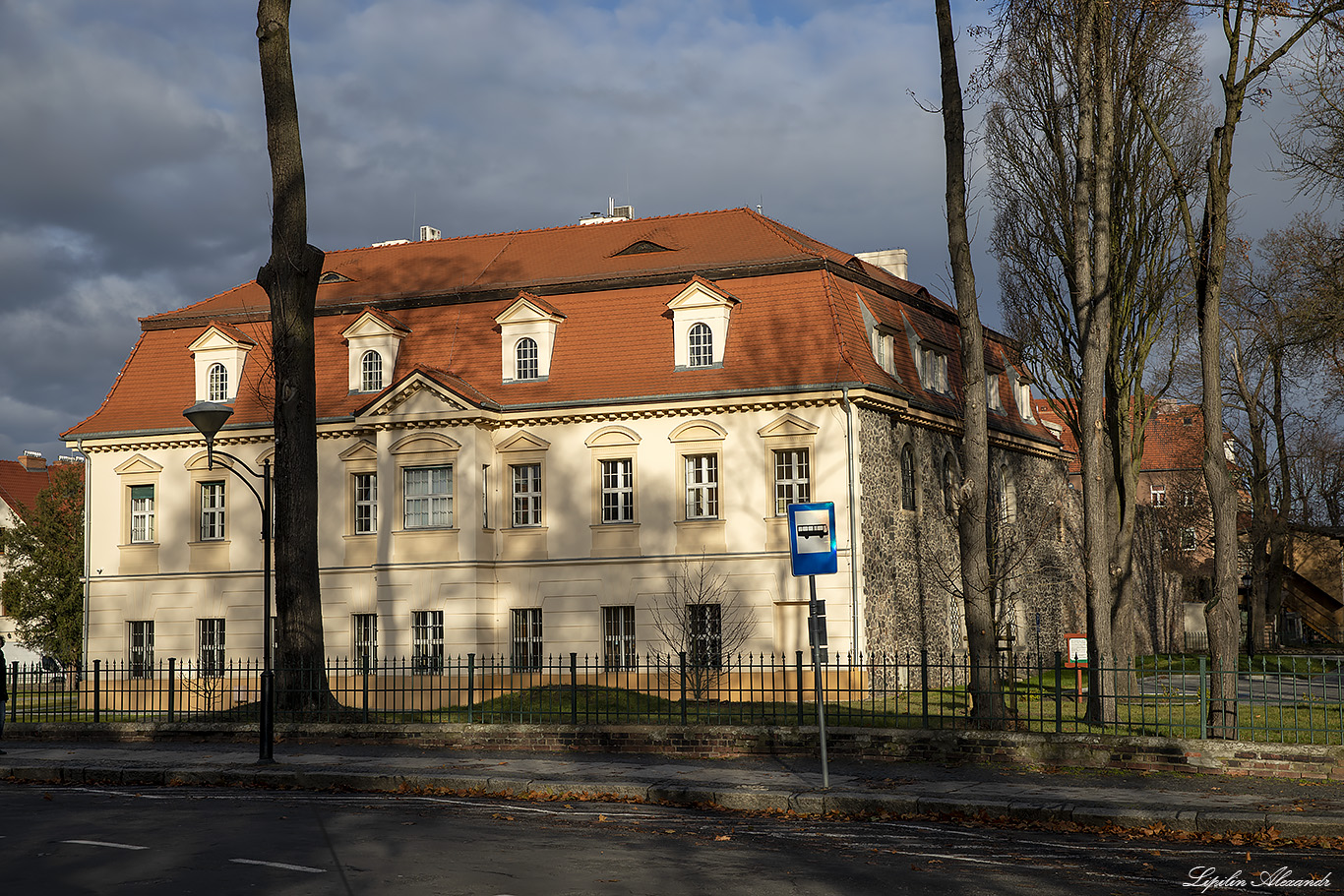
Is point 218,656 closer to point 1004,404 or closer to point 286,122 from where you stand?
point 286,122

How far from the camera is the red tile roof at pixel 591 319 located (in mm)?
32094

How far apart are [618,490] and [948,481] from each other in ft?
31.7

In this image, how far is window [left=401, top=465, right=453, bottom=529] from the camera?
109 ft

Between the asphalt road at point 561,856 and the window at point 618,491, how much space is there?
65.5 feet

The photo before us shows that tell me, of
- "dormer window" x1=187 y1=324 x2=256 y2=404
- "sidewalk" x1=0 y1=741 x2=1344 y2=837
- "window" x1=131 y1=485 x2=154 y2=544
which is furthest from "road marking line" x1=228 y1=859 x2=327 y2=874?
"window" x1=131 y1=485 x2=154 y2=544

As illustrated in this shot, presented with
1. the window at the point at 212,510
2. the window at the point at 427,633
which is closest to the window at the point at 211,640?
the window at the point at 212,510

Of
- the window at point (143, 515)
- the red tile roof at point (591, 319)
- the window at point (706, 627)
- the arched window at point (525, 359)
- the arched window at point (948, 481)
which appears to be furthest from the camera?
the window at point (143, 515)

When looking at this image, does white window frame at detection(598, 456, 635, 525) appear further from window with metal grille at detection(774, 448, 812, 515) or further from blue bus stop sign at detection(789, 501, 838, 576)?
blue bus stop sign at detection(789, 501, 838, 576)

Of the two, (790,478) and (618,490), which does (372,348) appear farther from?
(790,478)

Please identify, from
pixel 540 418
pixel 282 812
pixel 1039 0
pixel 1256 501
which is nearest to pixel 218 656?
pixel 540 418

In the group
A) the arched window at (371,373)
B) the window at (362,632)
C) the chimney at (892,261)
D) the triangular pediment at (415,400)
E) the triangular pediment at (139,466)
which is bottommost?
the window at (362,632)

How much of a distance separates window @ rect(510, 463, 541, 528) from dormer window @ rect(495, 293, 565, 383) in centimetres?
232

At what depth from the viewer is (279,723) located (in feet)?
65.7

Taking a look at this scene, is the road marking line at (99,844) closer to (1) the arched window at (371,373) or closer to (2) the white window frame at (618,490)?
(2) the white window frame at (618,490)
